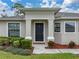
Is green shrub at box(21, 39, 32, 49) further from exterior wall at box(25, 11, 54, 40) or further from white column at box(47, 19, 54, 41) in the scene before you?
white column at box(47, 19, 54, 41)

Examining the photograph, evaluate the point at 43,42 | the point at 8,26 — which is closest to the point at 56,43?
the point at 43,42

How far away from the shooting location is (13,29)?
29.7 meters

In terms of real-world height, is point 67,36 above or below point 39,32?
below

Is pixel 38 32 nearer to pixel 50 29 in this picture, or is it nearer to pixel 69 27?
pixel 50 29

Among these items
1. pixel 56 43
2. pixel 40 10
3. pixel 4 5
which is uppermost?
pixel 4 5

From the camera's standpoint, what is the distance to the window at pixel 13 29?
29.7 meters

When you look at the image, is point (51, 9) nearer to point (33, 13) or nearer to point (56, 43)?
point (33, 13)

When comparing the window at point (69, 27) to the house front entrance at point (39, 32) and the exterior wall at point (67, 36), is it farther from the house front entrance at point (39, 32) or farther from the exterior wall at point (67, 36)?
the house front entrance at point (39, 32)

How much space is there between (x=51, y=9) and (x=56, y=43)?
424 centimetres

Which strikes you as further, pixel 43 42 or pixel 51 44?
pixel 43 42

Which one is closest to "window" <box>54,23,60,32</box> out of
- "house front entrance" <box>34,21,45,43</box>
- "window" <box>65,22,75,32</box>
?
"window" <box>65,22,75,32</box>

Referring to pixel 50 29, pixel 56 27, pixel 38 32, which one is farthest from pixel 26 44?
pixel 56 27

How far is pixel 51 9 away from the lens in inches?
1069

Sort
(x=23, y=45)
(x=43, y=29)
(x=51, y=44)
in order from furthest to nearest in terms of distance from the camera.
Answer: (x=43, y=29)
(x=51, y=44)
(x=23, y=45)
